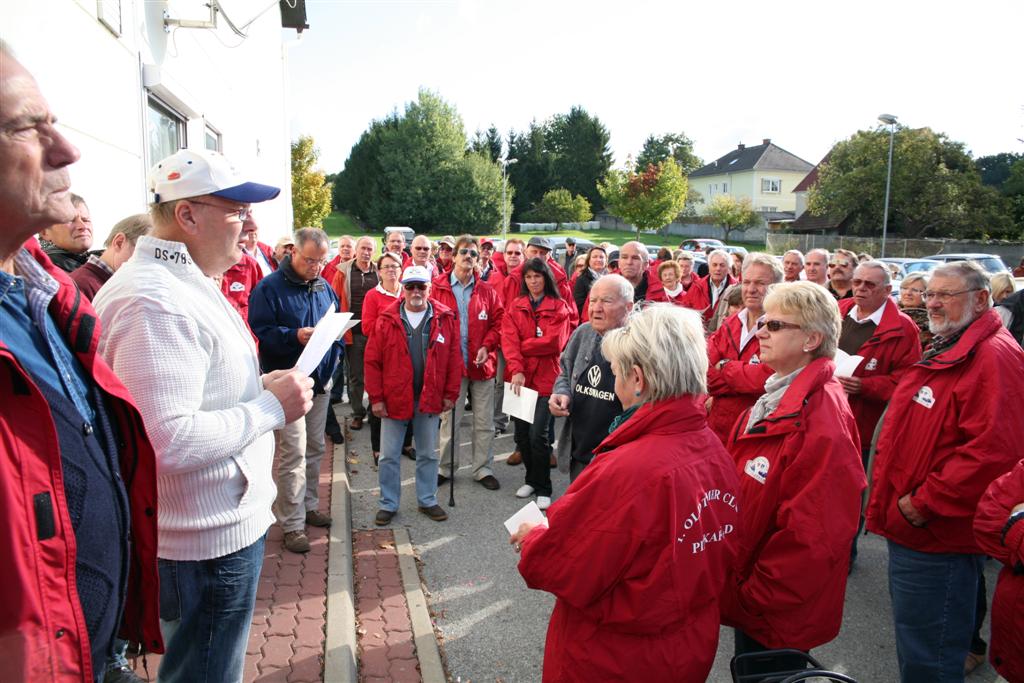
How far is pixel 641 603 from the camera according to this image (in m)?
2.05

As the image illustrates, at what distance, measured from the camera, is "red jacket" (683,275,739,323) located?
8.80 m

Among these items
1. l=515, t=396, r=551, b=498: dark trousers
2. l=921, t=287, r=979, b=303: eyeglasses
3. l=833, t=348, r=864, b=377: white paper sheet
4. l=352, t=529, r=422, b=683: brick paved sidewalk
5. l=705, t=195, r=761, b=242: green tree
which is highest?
l=705, t=195, r=761, b=242: green tree

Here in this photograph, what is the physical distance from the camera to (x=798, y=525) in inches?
95.0

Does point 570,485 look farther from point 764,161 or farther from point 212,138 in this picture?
point 764,161

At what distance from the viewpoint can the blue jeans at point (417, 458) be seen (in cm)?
559

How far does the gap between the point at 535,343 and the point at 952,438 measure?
3.84m

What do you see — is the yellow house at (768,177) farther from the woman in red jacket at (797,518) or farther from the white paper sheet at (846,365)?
the woman in red jacket at (797,518)

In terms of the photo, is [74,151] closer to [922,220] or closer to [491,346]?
[491,346]

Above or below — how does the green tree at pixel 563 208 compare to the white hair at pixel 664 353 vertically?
above

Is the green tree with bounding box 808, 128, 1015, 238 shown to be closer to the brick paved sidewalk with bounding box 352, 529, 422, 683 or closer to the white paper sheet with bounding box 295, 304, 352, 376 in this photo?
the brick paved sidewalk with bounding box 352, 529, 422, 683

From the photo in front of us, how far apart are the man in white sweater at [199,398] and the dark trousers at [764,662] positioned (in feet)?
6.35

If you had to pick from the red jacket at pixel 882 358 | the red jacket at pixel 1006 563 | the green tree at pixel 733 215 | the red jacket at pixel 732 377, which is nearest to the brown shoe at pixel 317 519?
the red jacket at pixel 732 377

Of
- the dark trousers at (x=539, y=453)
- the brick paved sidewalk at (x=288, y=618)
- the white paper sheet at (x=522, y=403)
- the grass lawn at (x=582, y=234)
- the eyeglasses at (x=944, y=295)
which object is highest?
the grass lawn at (x=582, y=234)

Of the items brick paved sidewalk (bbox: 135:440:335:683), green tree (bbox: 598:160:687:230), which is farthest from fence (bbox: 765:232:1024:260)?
brick paved sidewalk (bbox: 135:440:335:683)
